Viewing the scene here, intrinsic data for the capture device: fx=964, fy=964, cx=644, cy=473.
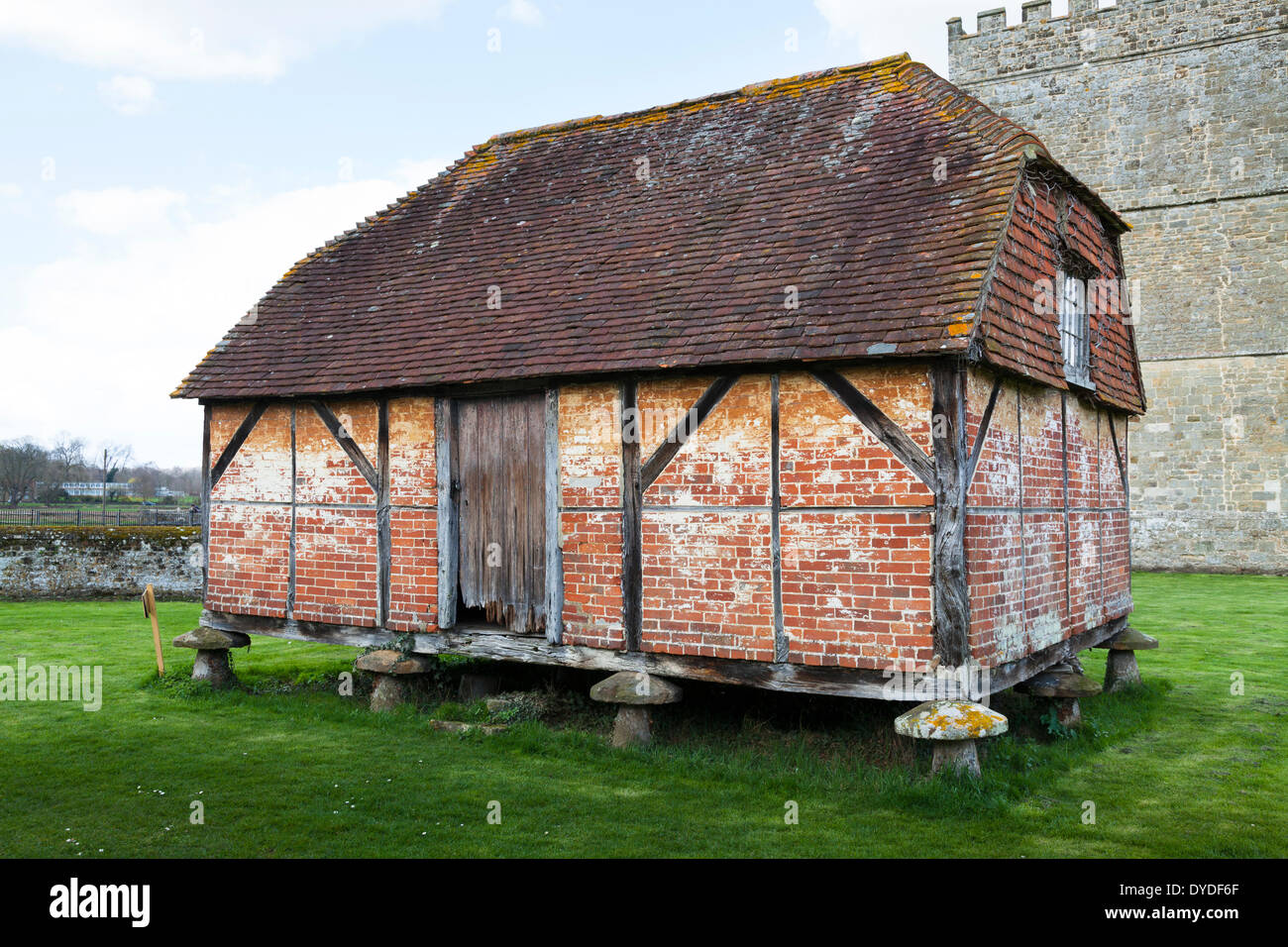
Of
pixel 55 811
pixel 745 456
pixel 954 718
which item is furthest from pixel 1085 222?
pixel 55 811

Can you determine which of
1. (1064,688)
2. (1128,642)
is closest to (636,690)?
(1064,688)

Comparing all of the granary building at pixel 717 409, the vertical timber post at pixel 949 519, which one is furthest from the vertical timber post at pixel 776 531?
the vertical timber post at pixel 949 519

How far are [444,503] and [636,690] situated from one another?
279 centimetres

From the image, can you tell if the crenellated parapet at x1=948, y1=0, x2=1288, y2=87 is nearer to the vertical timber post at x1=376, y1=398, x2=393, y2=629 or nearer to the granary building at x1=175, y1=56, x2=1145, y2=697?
the granary building at x1=175, y1=56, x2=1145, y2=697

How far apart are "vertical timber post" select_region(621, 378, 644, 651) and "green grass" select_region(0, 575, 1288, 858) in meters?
1.06

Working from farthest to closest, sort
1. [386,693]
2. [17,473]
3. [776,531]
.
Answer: [17,473], [386,693], [776,531]

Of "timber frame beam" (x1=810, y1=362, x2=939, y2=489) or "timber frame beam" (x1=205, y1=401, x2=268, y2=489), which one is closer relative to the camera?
"timber frame beam" (x1=810, y1=362, x2=939, y2=489)

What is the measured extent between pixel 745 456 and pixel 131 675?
27.4 feet

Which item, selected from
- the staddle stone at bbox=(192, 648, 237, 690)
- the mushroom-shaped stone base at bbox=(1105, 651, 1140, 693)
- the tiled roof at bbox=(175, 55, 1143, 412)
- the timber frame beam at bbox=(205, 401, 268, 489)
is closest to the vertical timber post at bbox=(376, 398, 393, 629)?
the tiled roof at bbox=(175, 55, 1143, 412)

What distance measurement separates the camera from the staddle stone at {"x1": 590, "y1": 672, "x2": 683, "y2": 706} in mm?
8133

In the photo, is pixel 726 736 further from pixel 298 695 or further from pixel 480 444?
pixel 298 695

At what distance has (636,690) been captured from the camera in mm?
8156

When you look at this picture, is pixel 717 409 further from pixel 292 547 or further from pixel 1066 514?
pixel 292 547
